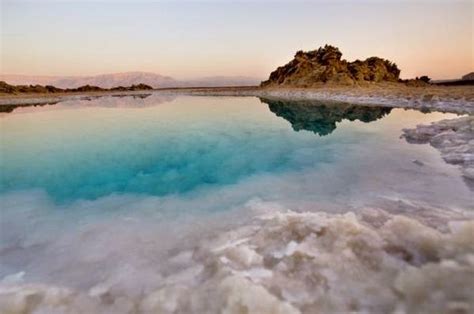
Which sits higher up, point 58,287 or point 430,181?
point 430,181

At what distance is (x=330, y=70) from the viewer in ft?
190

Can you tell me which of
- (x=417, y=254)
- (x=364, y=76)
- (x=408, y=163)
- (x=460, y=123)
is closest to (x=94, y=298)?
(x=417, y=254)

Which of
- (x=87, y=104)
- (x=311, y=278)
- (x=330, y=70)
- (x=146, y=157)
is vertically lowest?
(x=311, y=278)

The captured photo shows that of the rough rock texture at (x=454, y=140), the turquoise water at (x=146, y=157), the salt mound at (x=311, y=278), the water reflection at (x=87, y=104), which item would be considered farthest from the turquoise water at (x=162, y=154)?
the water reflection at (x=87, y=104)

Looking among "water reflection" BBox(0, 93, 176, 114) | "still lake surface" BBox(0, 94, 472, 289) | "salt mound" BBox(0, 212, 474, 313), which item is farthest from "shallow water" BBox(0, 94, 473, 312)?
"water reflection" BBox(0, 93, 176, 114)

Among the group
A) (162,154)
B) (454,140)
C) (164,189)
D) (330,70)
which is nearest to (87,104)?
(162,154)

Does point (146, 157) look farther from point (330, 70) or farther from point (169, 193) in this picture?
point (330, 70)

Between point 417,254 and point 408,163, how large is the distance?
16.5ft

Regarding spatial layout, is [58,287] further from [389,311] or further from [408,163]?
[408,163]

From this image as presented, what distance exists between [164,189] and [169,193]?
345mm

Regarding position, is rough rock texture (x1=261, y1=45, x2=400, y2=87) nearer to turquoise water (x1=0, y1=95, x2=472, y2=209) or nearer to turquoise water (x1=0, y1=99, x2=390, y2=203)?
turquoise water (x1=0, y1=95, x2=472, y2=209)

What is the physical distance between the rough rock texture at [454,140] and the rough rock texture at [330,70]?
4137cm

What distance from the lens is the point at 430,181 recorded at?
6309 millimetres

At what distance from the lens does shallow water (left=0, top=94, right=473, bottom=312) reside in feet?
13.2
